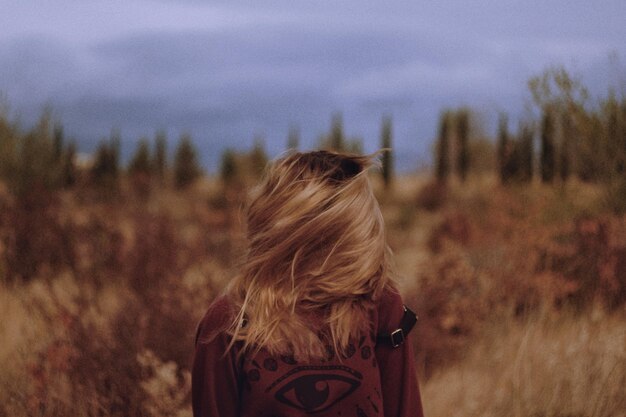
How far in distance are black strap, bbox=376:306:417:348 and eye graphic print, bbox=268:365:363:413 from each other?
5.9 inches

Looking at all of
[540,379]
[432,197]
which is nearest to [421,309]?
[540,379]

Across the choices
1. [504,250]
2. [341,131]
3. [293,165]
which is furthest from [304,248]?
[341,131]

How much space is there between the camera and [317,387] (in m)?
2.20

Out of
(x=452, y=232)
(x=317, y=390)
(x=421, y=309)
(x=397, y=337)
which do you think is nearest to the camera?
(x=317, y=390)

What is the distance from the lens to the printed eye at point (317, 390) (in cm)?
217

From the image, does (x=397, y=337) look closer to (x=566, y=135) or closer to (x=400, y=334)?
(x=400, y=334)

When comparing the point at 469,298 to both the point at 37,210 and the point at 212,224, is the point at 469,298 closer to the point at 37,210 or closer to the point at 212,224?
the point at 37,210

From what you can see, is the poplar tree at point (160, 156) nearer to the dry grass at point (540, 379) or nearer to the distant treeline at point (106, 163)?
the distant treeline at point (106, 163)

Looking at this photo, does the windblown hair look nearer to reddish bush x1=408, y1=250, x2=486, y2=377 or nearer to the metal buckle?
the metal buckle

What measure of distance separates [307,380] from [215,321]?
343 millimetres

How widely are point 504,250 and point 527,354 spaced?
2748mm

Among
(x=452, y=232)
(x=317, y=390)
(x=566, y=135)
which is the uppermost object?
(x=566, y=135)

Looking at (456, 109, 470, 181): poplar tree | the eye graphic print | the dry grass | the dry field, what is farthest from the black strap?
(456, 109, 470, 181): poplar tree

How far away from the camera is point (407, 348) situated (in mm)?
2348
